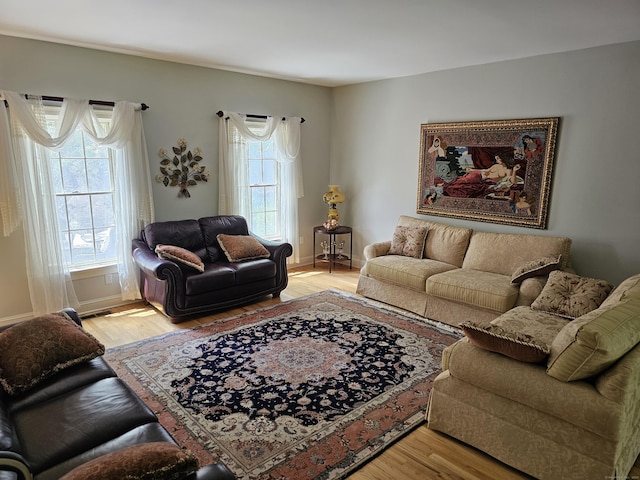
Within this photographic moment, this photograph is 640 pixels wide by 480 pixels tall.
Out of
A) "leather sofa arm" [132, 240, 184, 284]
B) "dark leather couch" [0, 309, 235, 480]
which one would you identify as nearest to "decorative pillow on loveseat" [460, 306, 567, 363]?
"dark leather couch" [0, 309, 235, 480]

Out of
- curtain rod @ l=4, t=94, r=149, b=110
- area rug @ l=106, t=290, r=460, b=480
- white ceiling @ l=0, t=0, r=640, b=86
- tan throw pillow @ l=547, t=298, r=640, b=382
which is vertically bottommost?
area rug @ l=106, t=290, r=460, b=480

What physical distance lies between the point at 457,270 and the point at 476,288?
0.55 metres

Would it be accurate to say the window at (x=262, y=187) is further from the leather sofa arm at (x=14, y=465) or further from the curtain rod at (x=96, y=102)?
the leather sofa arm at (x=14, y=465)

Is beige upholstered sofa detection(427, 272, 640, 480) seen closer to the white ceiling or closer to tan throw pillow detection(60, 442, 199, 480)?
tan throw pillow detection(60, 442, 199, 480)

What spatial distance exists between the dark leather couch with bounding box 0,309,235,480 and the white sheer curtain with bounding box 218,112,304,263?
3317mm

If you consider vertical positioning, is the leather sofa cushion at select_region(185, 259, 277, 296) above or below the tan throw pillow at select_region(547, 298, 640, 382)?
below

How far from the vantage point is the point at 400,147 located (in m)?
5.54

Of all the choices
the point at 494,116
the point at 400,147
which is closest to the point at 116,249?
the point at 400,147

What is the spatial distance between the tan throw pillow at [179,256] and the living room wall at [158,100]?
0.82 metres

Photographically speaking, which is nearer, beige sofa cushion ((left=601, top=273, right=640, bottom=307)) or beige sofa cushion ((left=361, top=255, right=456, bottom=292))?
beige sofa cushion ((left=601, top=273, right=640, bottom=307))

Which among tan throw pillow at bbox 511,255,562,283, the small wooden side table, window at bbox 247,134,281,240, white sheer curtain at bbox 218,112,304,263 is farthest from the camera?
the small wooden side table

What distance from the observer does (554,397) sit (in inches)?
80.1

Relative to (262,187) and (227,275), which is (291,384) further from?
(262,187)

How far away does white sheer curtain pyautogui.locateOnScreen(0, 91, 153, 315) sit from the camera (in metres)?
3.77
